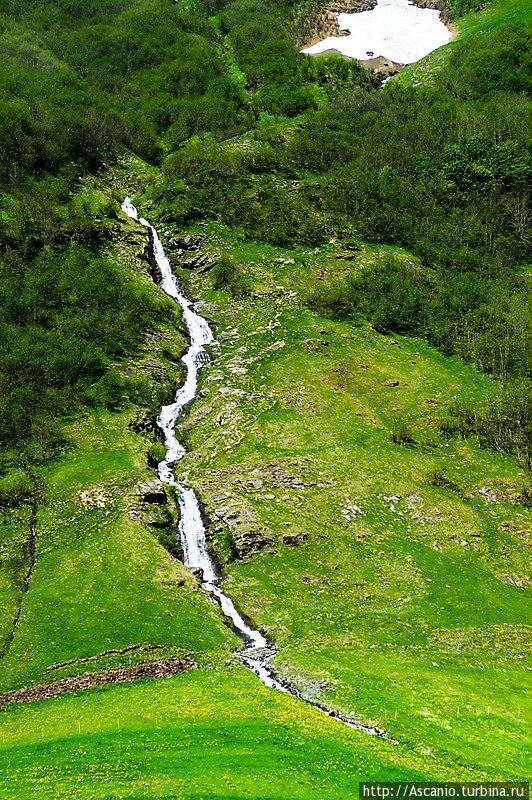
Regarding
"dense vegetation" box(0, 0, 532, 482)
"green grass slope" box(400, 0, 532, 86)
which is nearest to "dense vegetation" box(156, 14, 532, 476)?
"dense vegetation" box(0, 0, 532, 482)

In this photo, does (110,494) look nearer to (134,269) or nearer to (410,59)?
(134,269)

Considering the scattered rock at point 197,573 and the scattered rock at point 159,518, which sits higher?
the scattered rock at point 159,518

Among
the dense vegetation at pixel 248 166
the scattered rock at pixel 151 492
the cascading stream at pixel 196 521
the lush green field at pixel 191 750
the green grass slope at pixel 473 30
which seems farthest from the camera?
the green grass slope at pixel 473 30

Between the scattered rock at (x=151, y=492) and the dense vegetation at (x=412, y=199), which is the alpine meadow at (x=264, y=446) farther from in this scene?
the dense vegetation at (x=412, y=199)

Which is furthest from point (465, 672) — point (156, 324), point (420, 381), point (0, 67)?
point (0, 67)

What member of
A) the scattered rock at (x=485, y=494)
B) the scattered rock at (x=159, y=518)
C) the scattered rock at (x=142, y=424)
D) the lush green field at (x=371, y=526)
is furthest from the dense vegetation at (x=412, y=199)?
the scattered rock at (x=159, y=518)

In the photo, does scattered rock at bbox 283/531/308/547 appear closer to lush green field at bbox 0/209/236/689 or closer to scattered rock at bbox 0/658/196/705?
lush green field at bbox 0/209/236/689
